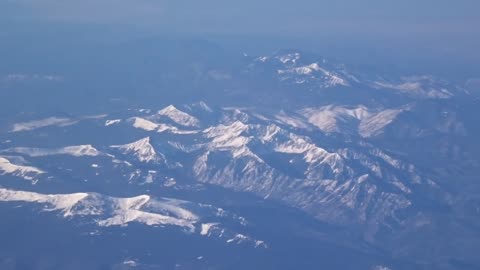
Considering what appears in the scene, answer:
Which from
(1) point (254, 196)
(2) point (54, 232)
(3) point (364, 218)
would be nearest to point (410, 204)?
(3) point (364, 218)

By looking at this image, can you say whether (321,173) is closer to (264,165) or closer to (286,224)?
(264,165)

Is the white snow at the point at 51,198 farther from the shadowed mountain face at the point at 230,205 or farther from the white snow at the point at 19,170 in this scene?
the white snow at the point at 19,170

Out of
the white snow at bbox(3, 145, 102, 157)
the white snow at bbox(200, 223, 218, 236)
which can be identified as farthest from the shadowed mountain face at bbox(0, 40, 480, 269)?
the white snow at bbox(200, 223, 218, 236)

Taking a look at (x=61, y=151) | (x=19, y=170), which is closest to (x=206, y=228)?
(x=19, y=170)

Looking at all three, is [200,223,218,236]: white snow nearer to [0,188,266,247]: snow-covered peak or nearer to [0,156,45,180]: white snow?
[0,188,266,247]: snow-covered peak

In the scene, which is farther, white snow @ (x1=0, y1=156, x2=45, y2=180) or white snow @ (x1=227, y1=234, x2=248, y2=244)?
white snow @ (x1=0, y1=156, x2=45, y2=180)

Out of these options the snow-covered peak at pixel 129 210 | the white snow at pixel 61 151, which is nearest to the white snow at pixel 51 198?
the snow-covered peak at pixel 129 210

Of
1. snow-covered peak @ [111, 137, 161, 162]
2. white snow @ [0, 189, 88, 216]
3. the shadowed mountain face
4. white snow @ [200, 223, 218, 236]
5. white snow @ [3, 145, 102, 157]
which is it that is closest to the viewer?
the shadowed mountain face

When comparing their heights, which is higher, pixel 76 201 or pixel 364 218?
pixel 76 201
